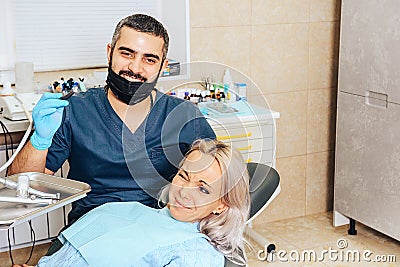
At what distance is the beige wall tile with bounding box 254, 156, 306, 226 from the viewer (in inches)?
127

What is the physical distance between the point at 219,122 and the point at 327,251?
1120 millimetres

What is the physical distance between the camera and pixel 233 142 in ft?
6.25

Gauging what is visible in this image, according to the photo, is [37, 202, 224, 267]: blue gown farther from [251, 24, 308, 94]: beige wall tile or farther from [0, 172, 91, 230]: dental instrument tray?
[251, 24, 308, 94]: beige wall tile

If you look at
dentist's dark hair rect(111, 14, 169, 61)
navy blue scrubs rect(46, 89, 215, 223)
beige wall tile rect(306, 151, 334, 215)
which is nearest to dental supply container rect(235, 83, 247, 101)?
navy blue scrubs rect(46, 89, 215, 223)

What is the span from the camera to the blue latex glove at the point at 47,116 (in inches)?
66.3

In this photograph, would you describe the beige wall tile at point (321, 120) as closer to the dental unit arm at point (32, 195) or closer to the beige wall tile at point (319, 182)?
the beige wall tile at point (319, 182)

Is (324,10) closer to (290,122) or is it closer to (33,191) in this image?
(290,122)

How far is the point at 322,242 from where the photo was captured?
117 inches

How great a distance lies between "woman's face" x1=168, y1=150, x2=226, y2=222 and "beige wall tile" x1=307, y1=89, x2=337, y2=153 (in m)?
1.63

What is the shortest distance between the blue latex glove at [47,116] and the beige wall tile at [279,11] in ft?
4.79

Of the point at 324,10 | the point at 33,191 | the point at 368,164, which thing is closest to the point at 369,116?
the point at 368,164

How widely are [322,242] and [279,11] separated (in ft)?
3.63

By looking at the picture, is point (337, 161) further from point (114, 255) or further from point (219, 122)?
point (114, 255)

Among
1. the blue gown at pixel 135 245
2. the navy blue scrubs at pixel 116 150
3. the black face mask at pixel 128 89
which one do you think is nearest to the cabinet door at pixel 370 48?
the navy blue scrubs at pixel 116 150
